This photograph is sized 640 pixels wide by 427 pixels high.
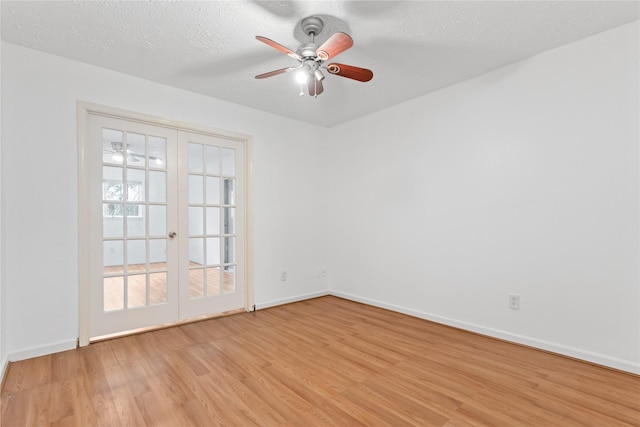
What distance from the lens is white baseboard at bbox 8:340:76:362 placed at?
236 centimetres

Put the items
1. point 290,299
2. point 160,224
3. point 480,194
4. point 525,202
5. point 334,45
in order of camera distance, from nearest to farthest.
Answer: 1. point 334,45
2. point 525,202
3. point 480,194
4. point 160,224
5. point 290,299

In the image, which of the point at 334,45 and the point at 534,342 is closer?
the point at 334,45

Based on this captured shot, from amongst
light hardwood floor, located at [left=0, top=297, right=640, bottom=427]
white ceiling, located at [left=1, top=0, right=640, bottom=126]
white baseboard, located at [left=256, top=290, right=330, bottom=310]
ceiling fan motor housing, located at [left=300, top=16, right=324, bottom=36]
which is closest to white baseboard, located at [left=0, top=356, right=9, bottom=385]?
light hardwood floor, located at [left=0, top=297, right=640, bottom=427]

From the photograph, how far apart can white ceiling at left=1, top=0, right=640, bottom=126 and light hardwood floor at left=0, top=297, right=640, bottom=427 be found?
2.48 meters

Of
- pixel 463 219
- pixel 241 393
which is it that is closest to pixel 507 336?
pixel 463 219

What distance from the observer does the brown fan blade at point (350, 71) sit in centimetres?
212

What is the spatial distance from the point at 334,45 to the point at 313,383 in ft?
7.21

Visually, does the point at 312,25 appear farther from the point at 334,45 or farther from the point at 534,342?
the point at 534,342

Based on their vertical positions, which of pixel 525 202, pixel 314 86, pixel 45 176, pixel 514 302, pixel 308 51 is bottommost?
pixel 514 302

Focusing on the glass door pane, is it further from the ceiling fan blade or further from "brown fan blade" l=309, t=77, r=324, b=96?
the ceiling fan blade

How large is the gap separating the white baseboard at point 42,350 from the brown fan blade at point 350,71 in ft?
10.0

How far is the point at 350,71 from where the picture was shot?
7.20 feet

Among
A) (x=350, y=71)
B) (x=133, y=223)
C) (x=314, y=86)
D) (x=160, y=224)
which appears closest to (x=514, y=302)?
(x=350, y=71)

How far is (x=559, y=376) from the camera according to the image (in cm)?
213
